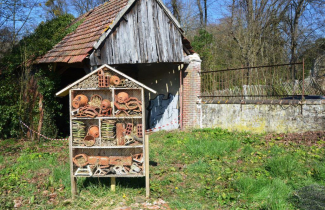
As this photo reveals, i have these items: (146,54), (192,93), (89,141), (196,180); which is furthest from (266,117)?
(89,141)

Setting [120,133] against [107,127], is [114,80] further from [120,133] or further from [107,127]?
[120,133]

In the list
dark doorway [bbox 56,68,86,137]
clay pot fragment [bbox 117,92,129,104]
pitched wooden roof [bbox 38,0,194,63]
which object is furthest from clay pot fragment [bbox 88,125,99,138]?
dark doorway [bbox 56,68,86,137]

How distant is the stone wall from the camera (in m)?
8.70

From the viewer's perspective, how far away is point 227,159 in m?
6.96

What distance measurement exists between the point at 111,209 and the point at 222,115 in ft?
23.0

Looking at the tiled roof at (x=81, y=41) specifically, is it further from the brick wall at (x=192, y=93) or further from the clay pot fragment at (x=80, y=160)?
the clay pot fragment at (x=80, y=160)

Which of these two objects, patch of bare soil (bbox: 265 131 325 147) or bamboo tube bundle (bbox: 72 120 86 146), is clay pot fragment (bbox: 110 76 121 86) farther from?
patch of bare soil (bbox: 265 131 325 147)

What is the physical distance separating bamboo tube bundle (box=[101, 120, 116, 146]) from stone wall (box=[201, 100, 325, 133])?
635 cm

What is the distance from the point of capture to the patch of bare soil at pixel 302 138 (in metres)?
7.95

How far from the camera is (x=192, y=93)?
11.4 m

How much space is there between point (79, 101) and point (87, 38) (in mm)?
4829

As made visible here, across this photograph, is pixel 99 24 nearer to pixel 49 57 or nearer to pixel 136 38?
pixel 136 38

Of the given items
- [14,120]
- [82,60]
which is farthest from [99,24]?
[14,120]

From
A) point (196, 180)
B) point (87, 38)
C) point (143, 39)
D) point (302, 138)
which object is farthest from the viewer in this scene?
point (143, 39)
